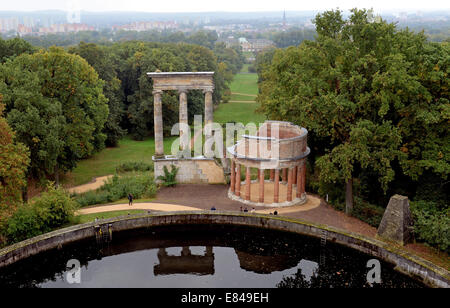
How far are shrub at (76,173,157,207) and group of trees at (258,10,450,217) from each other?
50.0 feet

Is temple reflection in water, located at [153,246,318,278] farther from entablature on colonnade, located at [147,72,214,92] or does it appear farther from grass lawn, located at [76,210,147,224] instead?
entablature on colonnade, located at [147,72,214,92]

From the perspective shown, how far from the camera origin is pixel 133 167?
5400 centimetres

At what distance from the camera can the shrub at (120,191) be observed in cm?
3988

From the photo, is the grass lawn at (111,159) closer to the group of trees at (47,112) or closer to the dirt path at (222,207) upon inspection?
the group of trees at (47,112)

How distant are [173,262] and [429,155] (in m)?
19.9

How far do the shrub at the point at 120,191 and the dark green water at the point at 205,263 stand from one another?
28.0 feet

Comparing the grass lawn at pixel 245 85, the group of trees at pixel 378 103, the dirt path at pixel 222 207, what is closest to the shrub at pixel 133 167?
the dirt path at pixel 222 207

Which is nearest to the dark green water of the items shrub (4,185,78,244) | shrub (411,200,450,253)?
shrub (4,185,78,244)

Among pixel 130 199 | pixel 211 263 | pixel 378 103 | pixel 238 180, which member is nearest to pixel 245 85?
pixel 238 180

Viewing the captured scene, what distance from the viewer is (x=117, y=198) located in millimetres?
40312

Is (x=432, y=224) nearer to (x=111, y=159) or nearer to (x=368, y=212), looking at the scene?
(x=368, y=212)

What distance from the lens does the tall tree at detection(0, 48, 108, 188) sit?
125 feet

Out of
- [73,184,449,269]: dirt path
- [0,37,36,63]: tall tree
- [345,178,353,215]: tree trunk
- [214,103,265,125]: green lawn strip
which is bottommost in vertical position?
[214,103,265,125]: green lawn strip

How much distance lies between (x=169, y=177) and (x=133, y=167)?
11269mm
